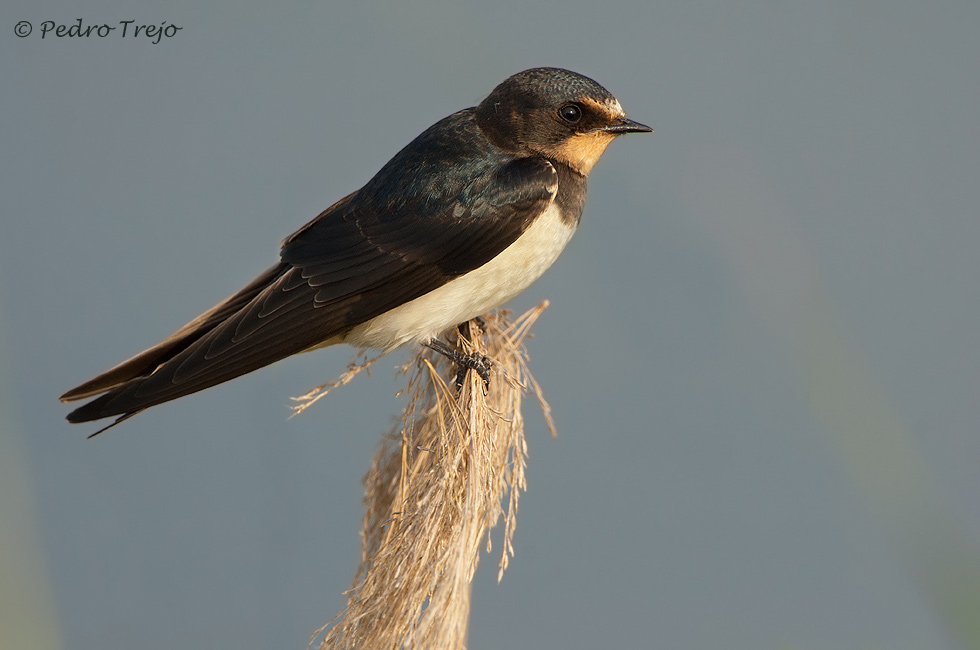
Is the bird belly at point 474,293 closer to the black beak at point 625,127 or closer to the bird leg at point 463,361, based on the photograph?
the bird leg at point 463,361

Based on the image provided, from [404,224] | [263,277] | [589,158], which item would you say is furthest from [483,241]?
[263,277]

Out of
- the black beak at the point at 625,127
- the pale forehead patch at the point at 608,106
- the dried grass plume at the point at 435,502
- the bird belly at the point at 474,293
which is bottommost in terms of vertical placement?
the dried grass plume at the point at 435,502

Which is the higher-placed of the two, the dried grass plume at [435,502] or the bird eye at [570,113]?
the bird eye at [570,113]

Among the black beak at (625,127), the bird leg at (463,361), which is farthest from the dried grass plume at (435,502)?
the black beak at (625,127)

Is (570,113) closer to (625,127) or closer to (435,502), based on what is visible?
(625,127)

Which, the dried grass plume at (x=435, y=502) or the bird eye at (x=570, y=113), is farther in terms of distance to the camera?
the bird eye at (x=570, y=113)

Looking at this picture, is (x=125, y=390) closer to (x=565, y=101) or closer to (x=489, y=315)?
(x=489, y=315)

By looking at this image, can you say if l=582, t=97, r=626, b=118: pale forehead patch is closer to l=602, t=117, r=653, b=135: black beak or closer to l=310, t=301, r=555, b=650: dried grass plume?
l=602, t=117, r=653, b=135: black beak

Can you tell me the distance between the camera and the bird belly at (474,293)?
1.20 meters

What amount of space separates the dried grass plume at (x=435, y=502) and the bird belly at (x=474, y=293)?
48mm

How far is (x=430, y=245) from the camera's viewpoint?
3.90ft

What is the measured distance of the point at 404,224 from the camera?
1197 millimetres

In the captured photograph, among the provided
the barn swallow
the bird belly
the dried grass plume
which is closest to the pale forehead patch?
the barn swallow

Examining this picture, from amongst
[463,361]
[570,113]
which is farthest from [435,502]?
[570,113]
